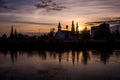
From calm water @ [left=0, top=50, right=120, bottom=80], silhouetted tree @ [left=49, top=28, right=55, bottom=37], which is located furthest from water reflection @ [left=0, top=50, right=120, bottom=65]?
silhouetted tree @ [left=49, top=28, right=55, bottom=37]

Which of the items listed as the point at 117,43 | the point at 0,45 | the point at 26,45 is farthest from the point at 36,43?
the point at 117,43

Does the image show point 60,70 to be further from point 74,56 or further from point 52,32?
point 52,32

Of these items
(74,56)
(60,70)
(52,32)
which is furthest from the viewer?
(52,32)

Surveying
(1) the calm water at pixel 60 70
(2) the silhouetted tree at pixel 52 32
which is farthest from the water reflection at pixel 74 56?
(2) the silhouetted tree at pixel 52 32

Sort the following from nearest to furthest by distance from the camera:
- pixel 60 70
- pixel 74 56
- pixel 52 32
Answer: pixel 60 70, pixel 74 56, pixel 52 32

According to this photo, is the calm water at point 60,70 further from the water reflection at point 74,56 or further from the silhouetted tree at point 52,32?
the silhouetted tree at point 52,32

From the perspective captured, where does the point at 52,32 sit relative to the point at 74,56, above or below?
above

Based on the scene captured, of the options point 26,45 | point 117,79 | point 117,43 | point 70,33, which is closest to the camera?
point 117,79

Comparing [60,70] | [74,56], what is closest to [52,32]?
[74,56]

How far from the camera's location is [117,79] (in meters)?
25.8

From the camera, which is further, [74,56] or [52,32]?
[52,32]

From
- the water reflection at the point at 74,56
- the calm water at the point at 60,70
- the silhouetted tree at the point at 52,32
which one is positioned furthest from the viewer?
the silhouetted tree at the point at 52,32

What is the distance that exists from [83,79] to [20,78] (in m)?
8.00

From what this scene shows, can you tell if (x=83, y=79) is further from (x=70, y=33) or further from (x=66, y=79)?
(x=70, y=33)
